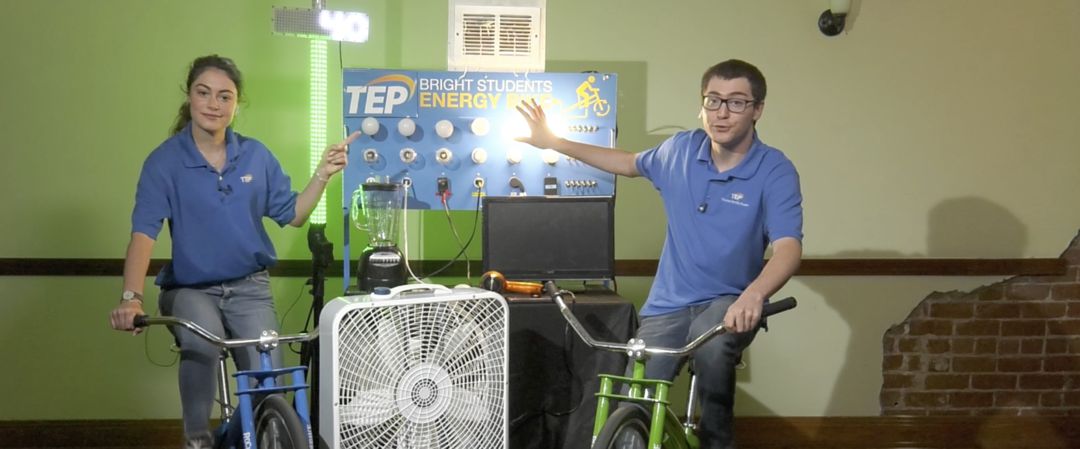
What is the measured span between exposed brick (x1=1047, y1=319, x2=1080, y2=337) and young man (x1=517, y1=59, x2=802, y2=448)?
204 cm

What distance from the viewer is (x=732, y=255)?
3080 mm

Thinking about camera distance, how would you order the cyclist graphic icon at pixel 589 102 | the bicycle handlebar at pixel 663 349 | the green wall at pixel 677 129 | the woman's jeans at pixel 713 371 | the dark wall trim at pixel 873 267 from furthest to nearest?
the dark wall trim at pixel 873 267 < the green wall at pixel 677 129 < the cyclist graphic icon at pixel 589 102 < the woman's jeans at pixel 713 371 < the bicycle handlebar at pixel 663 349

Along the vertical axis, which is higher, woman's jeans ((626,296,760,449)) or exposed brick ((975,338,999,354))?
woman's jeans ((626,296,760,449))

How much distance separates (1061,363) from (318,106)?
338 cm

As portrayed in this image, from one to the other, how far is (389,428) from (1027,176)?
126 inches

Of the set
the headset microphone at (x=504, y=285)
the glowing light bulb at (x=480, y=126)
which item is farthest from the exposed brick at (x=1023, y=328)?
the glowing light bulb at (x=480, y=126)

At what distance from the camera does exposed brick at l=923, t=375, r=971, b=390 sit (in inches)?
175

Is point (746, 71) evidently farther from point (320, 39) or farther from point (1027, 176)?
point (1027, 176)

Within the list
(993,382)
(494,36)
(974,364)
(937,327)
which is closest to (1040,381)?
(993,382)

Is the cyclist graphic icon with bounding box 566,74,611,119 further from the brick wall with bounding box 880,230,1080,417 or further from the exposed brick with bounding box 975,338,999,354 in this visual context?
the exposed brick with bounding box 975,338,999,354

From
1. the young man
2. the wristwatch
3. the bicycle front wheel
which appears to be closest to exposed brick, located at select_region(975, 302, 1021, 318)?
the young man

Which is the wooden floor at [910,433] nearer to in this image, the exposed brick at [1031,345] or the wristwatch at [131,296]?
the exposed brick at [1031,345]

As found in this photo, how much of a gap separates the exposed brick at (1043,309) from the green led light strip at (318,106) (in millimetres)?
3034

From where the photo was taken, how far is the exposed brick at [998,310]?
443cm
